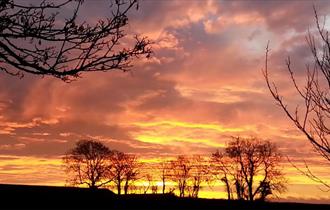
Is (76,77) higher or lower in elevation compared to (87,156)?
lower

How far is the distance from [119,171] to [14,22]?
66.3 m

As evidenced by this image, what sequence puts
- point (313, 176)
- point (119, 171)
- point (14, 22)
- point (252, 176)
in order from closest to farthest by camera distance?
point (14, 22) < point (313, 176) < point (252, 176) < point (119, 171)

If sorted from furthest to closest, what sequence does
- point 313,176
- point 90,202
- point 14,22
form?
point 90,202 < point 313,176 < point 14,22

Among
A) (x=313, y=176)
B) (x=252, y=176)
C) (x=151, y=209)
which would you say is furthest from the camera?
→ (x=252, y=176)

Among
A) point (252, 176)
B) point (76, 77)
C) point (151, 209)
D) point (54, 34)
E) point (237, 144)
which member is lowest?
point (151, 209)

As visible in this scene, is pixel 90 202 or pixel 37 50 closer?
pixel 37 50

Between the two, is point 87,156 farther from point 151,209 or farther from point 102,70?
point 102,70

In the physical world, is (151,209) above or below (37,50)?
below

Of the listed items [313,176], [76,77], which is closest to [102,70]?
[76,77]

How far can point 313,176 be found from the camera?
810cm

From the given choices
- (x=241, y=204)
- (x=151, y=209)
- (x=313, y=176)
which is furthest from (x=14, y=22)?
(x=241, y=204)

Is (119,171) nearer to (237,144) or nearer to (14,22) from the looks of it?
(237,144)

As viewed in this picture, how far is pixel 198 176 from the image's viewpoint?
7256cm

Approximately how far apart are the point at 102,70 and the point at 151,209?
11408mm
